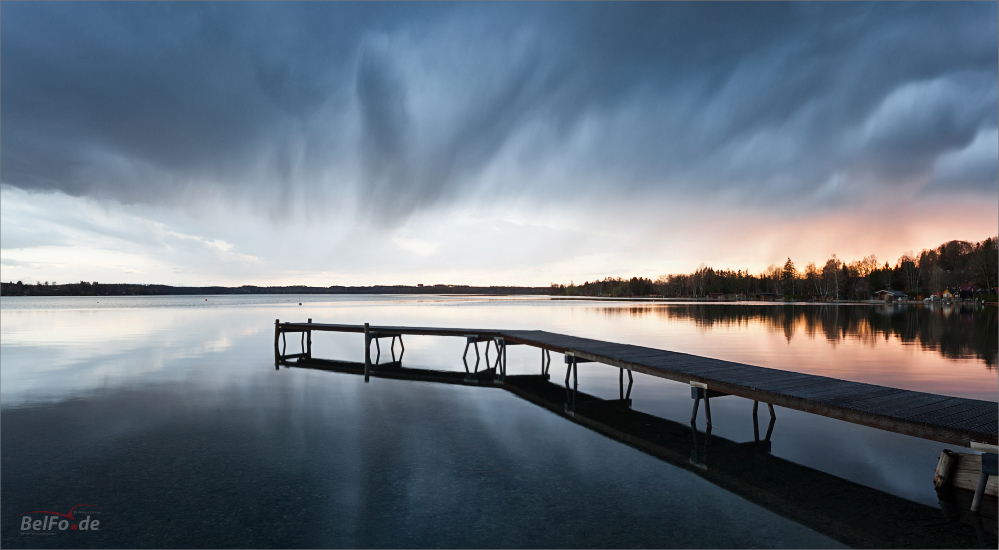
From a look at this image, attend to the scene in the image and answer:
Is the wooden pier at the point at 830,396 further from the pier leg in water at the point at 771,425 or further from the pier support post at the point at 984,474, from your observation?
the pier leg in water at the point at 771,425

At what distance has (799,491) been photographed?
755 cm

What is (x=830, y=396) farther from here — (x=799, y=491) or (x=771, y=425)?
(x=771, y=425)

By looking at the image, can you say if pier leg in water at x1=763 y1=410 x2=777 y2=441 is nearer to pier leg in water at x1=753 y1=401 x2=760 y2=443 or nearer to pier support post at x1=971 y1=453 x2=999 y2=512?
pier leg in water at x1=753 y1=401 x2=760 y2=443

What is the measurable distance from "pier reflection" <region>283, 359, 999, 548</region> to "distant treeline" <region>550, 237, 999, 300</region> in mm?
110962

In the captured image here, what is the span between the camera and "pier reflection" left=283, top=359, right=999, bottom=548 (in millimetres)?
6086

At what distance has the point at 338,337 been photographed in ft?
116

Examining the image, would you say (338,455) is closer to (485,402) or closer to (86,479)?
(86,479)

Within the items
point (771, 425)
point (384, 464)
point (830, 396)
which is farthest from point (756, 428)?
point (384, 464)

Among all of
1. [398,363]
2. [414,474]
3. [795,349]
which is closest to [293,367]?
[398,363]

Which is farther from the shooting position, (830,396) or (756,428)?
(756,428)

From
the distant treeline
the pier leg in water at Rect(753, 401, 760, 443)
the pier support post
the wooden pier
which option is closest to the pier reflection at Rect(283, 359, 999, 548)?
the pier leg in water at Rect(753, 401, 760, 443)

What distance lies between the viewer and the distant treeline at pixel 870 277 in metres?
104

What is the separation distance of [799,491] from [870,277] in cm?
14372

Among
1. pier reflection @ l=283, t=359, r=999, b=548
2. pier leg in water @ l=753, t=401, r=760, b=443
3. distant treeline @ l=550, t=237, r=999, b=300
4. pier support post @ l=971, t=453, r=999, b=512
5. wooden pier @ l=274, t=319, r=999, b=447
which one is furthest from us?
distant treeline @ l=550, t=237, r=999, b=300
